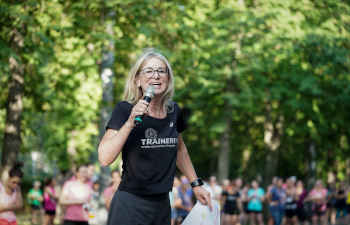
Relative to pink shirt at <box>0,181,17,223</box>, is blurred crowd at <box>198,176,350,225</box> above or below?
below

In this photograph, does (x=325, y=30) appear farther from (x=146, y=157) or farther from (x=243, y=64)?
(x=146, y=157)

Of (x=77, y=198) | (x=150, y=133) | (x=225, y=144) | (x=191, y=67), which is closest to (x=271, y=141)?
(x=225, y=144)

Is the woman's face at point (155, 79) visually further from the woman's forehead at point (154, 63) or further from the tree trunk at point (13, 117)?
the tree trunk at point (13, 117)

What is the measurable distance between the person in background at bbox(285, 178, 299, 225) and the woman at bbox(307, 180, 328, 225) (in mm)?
584

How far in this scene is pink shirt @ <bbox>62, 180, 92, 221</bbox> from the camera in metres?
8.30

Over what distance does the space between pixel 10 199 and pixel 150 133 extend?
399 cm

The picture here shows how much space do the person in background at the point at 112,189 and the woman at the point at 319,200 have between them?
34.2 ft

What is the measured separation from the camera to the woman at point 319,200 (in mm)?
17891

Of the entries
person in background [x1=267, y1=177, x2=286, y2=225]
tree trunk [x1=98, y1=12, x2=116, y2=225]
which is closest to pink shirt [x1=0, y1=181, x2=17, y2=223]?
tree trunk [x1=98, y1=12, x2=116, y2=225]

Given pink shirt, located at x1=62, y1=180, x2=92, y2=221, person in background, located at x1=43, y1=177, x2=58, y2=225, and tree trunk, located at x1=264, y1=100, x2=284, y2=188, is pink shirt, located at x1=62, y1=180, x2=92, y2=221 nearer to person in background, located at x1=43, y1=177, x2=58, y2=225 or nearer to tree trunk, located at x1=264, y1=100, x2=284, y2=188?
person in background, located at x1=43, y1=177, x2=58, y2=225

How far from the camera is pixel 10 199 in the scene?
6328mm

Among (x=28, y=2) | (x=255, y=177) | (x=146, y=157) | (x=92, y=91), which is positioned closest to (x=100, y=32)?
(x=28, y=2)

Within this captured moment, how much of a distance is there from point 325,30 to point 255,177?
28.3m

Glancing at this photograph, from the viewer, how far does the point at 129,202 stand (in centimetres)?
301
